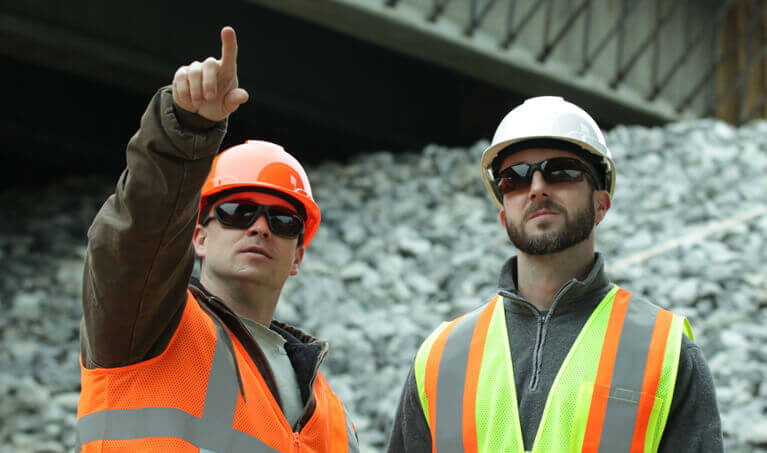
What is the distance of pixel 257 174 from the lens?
3.09 m

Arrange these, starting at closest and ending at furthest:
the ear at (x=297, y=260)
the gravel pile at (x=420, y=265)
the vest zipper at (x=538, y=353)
→ the vest zipper at (x=538, y=353), the ear at (x=297, y=260), the gravel pile at (x=420, y=265)

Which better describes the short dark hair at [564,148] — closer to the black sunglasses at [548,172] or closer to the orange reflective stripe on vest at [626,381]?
the black sunglasses at [548,172]

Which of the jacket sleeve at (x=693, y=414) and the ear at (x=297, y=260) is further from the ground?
the ear at (x=297, y=260)

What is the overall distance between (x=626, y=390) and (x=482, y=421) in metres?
0.42

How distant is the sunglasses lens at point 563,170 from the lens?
2.66 m

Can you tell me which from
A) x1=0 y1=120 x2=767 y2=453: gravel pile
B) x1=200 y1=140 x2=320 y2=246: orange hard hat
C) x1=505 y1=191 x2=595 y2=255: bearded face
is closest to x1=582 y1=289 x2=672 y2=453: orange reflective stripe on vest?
x1=505 y1=191 x2=595 y2=255: bearded face

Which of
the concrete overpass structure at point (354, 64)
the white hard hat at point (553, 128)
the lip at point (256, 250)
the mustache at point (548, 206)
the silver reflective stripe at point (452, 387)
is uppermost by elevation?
the concrete overpass structure at point (354, 64)

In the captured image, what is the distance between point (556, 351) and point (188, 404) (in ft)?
3.54

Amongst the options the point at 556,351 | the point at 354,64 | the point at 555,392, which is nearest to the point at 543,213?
the point at 556,351

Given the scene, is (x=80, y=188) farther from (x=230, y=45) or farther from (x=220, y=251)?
(x=230, y=45)

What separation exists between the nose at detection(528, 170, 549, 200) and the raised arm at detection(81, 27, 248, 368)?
1055mm

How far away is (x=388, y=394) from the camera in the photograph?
6.36 metres

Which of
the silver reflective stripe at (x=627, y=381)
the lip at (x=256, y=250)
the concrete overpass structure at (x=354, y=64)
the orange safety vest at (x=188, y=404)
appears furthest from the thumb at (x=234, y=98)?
the concrete overpass structure at (x=354, y=64)

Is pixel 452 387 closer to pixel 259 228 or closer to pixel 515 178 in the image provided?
pixel 515 178
